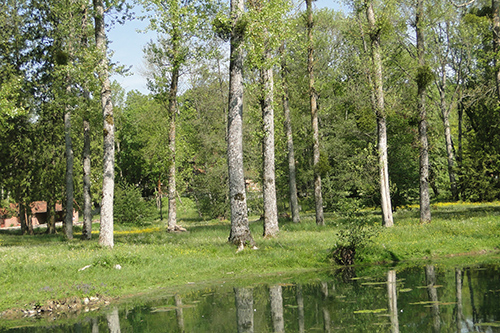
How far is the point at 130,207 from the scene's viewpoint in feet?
150

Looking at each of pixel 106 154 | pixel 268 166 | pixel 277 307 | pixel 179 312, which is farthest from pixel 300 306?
pixel 106 154

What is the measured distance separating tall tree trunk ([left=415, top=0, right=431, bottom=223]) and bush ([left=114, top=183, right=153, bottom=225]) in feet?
93.0

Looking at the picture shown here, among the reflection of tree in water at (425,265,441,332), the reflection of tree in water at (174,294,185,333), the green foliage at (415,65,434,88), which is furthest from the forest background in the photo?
the reflection of tree in water at (174,294,185,333)

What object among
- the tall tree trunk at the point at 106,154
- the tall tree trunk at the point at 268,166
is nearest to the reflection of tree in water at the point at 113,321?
the tall tree trunk at the point at 106,154

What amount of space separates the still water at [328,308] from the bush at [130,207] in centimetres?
3327

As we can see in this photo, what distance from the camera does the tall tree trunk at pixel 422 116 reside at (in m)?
25.5

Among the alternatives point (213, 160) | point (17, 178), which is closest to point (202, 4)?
point (17, 178)

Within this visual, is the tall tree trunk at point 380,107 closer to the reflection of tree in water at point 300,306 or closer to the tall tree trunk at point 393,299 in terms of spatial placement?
the tall tree trunk at point 393,299

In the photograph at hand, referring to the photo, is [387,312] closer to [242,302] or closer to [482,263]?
[242,302]

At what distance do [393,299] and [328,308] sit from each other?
1.55 m

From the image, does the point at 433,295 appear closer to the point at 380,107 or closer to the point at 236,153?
the point at 236,153

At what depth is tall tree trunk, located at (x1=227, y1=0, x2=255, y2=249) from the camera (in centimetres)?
1912

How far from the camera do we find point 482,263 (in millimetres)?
15297

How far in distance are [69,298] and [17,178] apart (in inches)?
1159
